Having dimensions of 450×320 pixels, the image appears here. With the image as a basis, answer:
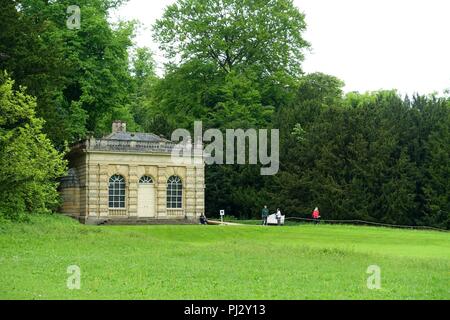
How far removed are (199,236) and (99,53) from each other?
22066mm

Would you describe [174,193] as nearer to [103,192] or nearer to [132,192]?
[132,192]

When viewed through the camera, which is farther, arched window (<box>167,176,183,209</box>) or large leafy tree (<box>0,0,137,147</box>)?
arched window (<box>167,176,183,209</box>)

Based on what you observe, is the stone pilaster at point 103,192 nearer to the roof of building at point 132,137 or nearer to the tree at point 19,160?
the roof of building at point 132,137

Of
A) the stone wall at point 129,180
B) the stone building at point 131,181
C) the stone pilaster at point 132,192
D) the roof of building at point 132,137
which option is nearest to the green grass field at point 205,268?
the stone wall at point 129,180

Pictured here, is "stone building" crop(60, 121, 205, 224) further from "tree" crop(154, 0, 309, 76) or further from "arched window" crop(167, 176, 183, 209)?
"tree" crop(154, 0, 309, 76)

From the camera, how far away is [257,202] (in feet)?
175

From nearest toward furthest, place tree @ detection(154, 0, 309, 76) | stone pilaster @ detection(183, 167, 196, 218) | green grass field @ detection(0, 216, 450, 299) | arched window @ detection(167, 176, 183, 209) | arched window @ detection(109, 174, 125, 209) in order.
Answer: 1. green grass field @ detection(0, 216, 450, 299)
2. arched window @ detection(109, 174, 125, 209)
3. arched window @ detection(167, 176, 183, 209)
4. stone pilaster @ detection(183, 167, 196, 218)
5. tree @ detection(154, 0, 309, 76)

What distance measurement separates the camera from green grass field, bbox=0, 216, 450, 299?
48.0ft

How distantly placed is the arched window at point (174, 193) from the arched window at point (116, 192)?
329 centimetres

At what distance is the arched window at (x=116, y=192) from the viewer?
47.5m

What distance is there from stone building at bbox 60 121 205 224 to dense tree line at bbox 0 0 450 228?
10.8ft

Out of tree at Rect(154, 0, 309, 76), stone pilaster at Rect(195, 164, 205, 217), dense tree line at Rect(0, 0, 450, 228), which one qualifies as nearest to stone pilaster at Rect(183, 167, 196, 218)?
stone pilaster at Rect(195, 164, 205, 217)
